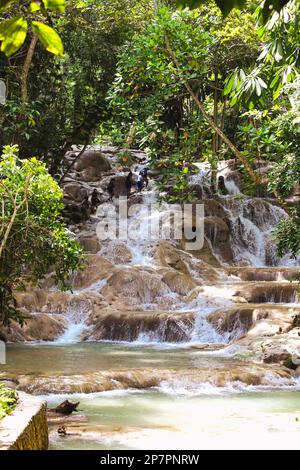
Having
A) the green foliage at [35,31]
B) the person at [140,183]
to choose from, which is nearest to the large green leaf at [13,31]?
the green foliage at [35,31]

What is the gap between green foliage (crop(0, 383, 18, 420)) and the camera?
15.7 ft

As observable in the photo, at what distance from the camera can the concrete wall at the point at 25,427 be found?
4.05 metres

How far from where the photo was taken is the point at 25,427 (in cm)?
443

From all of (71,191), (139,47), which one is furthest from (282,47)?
(71,191)

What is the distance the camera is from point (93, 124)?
19719 millimetres

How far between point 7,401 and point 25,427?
0.61 meters

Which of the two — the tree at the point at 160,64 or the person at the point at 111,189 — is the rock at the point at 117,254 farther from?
A: the tree at the point at 160,64

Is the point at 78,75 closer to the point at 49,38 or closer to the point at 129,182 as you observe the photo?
the point at 129,182

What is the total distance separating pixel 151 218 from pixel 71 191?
3.70m

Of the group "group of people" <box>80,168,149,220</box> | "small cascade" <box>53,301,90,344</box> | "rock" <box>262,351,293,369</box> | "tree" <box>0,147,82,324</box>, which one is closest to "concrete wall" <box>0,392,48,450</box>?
"tree" <box>0,147,82,324</box>

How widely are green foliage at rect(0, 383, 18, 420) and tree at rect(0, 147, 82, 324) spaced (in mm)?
2895

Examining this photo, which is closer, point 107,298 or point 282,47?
point 282,47

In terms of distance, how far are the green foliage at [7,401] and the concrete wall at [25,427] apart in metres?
0.04
